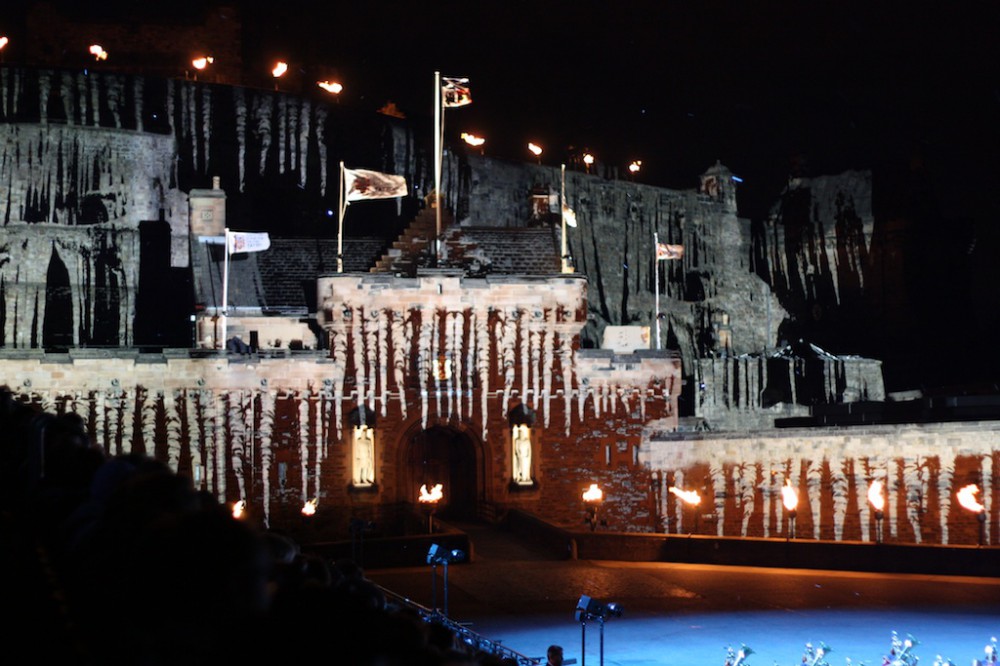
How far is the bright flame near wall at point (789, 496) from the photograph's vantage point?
36844 millimetres

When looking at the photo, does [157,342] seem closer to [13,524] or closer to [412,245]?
[412,245]

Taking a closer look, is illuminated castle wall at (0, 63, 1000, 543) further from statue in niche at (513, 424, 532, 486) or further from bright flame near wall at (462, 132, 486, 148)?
bright flame near wall at (462, 132, 486, 148)

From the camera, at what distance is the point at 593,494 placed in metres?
36.6

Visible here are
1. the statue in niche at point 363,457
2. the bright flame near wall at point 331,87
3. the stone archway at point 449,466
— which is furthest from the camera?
the bright flame near wall at point 331,87

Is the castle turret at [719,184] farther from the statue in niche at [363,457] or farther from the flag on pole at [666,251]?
the statue in niche at [363,457]

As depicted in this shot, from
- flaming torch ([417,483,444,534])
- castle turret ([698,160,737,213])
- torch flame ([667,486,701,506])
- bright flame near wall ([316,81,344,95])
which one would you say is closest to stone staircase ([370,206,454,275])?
flaming torch ([417,483,444,534])

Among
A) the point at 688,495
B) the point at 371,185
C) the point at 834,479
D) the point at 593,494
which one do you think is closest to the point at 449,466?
the point at 593,494

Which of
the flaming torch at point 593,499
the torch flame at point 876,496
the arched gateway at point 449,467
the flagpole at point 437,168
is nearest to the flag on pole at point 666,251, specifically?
the flagpole at point 437,168

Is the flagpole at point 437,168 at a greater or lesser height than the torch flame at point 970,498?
greater

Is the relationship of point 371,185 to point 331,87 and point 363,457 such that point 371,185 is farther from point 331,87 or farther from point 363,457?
point 331,87

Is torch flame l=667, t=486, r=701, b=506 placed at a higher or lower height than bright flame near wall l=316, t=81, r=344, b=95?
lower

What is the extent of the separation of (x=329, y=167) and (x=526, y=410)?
1728 centimetres

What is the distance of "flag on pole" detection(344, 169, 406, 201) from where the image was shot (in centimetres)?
3716

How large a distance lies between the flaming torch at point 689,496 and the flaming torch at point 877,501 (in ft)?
15.3
